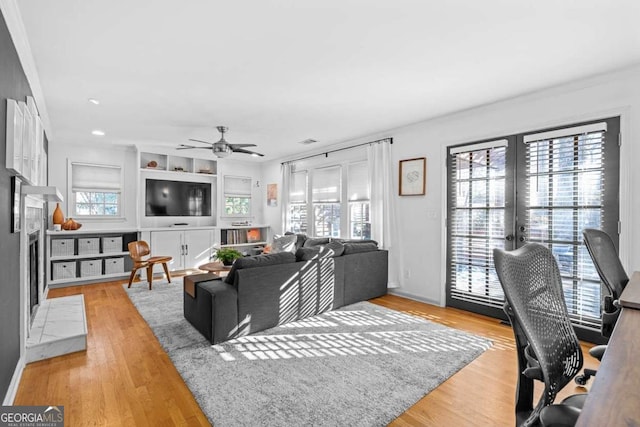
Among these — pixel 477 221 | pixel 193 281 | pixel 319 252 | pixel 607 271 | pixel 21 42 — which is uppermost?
pixel 21 42

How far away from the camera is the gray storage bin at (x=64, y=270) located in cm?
513

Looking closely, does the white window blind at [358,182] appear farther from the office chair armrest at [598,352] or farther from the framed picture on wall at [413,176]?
the office chair armrest at [598,352]

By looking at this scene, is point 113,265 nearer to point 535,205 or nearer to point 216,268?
point 216,268

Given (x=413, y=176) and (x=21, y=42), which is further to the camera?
(x=413, y=176)

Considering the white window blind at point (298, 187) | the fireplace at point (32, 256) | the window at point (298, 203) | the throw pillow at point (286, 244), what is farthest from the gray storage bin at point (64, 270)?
the white window blind at point (298, 187)

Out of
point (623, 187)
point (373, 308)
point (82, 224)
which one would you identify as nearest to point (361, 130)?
point (373, 308)

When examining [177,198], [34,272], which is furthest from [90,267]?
[34,272]

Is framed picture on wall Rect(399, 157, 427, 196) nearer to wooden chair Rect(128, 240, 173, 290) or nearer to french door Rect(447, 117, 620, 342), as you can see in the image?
french door Rect(447, 117, 620, 342)

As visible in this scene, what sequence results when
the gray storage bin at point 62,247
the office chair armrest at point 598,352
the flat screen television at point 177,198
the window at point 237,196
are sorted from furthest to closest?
the window at point 237,196 < the flat screen television at point 177,198 < the gray storage bin at point 62,247 < the office chair armrest at point 598,352

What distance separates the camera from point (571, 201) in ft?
10.4

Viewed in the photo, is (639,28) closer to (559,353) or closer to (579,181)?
(579,181)

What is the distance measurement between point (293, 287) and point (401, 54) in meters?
2.52

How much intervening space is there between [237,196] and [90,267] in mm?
3263

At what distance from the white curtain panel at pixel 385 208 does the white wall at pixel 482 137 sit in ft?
0.34
